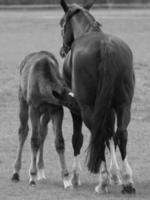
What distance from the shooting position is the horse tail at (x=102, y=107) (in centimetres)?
863

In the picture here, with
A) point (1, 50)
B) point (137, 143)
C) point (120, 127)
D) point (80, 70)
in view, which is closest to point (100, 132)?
point (120, 127)

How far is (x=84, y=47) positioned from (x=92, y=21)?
945 millimetres

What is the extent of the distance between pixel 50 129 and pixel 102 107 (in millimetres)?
5532

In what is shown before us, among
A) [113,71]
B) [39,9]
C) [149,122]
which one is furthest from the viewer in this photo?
[39,9]

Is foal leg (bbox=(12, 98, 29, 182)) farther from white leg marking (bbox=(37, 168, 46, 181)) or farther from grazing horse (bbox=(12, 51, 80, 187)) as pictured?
white leg marking (bbox=(37, 168, 46, 181))

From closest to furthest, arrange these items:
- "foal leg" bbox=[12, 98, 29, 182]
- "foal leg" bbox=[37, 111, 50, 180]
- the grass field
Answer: the grass field → "foal leg" bbox=[12, 98, 29, 182] → "foal leg" bbox=[37, 111, 50, 180]

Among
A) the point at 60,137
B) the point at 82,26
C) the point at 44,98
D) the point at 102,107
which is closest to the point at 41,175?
the point at 60,137

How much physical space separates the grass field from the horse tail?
497 millimetres

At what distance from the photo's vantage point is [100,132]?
342 inches

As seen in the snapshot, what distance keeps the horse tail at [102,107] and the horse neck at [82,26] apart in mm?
1059

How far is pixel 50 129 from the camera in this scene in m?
14.1

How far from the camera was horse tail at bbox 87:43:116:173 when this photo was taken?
8.63 m

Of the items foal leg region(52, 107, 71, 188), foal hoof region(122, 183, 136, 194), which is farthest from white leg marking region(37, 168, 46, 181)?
foal hoof region(122, 183, 136, 194)

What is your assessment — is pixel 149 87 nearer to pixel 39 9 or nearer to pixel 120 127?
pixel 120 127
